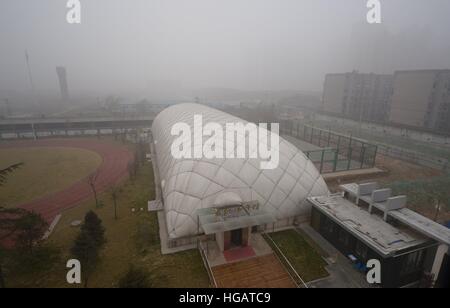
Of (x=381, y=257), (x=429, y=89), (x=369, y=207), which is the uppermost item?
(x=429, y=89)

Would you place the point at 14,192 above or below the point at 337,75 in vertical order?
below

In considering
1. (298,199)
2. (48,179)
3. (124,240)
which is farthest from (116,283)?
(48,179)

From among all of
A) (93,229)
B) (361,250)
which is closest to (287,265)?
(361,250)

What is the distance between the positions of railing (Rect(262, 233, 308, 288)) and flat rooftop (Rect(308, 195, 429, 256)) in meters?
4.79

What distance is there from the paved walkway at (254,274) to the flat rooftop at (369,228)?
5.64 m

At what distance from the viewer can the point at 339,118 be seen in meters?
85.1

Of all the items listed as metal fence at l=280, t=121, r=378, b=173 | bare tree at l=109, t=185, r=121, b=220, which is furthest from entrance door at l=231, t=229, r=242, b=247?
metal fence at l=280, t=121, r=378, b=173

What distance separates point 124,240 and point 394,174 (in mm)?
38839

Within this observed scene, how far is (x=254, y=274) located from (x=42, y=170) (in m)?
37.8

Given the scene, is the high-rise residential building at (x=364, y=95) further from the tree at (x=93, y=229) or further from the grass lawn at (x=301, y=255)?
the tree at (x=93, y=229)

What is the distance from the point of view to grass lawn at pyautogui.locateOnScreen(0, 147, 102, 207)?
1152 inches

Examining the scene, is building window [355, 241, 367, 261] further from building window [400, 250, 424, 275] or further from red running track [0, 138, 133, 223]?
red running track [0, 138, 133, 223]

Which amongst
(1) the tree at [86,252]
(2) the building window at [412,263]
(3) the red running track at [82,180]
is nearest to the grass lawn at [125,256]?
(1) the tree at [86,252]

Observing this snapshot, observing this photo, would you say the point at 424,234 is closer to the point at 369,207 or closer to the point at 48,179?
the point at 369,207
